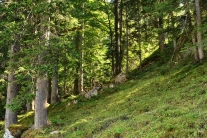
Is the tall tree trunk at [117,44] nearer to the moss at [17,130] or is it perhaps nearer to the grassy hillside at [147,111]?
the grassy hillside at [147,111]

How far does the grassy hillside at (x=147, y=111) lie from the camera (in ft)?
21.8

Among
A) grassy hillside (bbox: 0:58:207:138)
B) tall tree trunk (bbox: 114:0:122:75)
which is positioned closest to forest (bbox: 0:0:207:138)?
grassy hillside (bbox: 0:58:207:138)

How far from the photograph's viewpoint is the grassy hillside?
261 inches

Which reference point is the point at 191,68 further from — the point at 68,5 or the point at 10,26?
the point at 10,26

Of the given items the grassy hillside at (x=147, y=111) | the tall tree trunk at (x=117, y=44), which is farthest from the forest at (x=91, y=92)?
the tall tree trunk at (x=117, y=44)

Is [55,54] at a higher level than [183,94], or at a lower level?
higher

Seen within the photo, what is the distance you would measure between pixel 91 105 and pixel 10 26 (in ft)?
22.3

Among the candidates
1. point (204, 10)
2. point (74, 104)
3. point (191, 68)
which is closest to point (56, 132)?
point (74, 104)

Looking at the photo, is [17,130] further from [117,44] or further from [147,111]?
[117,44]

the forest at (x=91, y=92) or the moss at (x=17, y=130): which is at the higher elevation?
the forest at (x=91, y=92)

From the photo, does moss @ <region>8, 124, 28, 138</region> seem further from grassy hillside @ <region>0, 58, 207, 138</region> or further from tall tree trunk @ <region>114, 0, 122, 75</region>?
tall tree trunk @ <region>114, 0, 122, 75</region>

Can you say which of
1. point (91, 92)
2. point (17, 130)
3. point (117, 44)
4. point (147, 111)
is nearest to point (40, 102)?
point (17, 130)

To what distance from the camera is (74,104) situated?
15977 millimetres

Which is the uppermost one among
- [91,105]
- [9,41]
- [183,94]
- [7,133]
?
[9,41]
